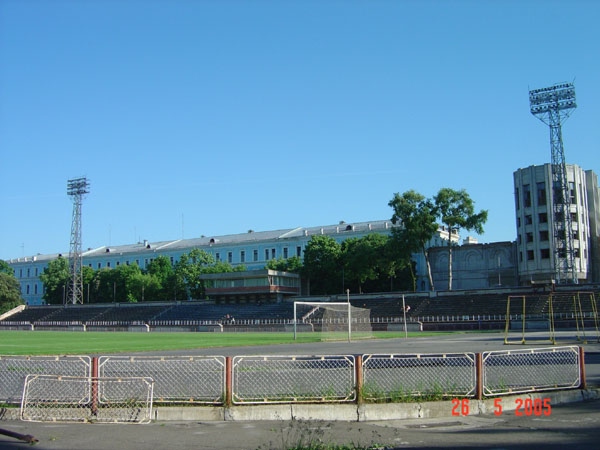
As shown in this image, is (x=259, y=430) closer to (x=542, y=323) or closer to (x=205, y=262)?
(x=542, y=323)

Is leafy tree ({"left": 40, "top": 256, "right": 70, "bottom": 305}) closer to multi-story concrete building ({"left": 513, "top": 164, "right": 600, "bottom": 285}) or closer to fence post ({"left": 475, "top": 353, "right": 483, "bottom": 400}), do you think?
multi-story concrete building ({"left": 513, "top": 164, "right": 600, "bottom": 285})

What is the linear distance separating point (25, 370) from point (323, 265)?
8686 cm

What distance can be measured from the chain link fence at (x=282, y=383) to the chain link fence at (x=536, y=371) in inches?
115

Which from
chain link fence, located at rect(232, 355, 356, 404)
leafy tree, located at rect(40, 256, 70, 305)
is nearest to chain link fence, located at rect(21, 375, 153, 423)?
chain link fence, located at rect(232, 355, 356, 404)

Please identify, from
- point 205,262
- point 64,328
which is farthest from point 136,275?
point 64,328

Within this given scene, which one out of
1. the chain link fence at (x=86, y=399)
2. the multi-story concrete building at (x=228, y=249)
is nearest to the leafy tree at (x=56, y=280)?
the multi-story concrete building at (x=228, y=249)

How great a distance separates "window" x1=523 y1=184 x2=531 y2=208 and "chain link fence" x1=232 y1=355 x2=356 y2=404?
7980 centimetres

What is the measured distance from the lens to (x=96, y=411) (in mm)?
11320

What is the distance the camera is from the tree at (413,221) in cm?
8056

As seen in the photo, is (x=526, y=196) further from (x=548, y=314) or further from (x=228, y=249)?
(x=228, y=249)

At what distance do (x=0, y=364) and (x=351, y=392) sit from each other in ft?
25.5

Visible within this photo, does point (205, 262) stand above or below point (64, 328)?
above

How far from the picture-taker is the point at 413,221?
80812 millimetres

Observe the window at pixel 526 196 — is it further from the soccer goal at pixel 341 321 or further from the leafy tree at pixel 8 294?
the leafy tree at pixel 8 294
